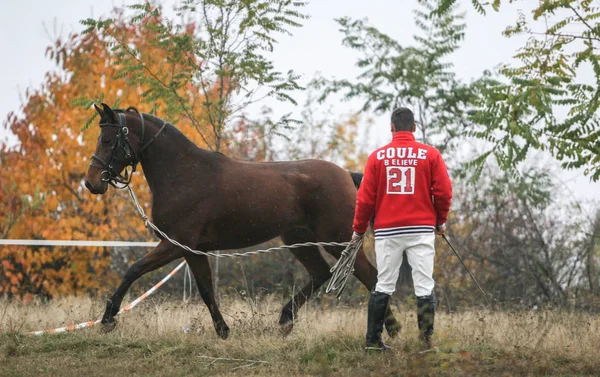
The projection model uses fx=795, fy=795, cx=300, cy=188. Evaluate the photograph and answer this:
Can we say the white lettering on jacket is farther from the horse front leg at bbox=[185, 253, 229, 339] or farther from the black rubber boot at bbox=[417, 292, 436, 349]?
the horse front leg at bbox=[185, 253, 229, 339]

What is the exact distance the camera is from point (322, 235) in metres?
9.01

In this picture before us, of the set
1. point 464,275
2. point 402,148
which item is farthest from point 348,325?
point 464,275

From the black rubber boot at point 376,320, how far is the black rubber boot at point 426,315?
0.31 metres

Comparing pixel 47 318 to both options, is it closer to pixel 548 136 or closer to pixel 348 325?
pixel 348 325

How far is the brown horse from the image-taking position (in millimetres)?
8406

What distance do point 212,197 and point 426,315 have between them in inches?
114

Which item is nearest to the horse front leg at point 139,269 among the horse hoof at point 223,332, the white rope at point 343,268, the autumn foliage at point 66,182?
the horse hoof at point 223,332

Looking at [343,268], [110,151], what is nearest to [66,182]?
[110,151]

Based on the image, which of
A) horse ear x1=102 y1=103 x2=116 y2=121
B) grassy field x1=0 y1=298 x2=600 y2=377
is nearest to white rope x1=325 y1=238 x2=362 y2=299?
grassy field x1=0 y1=298 x2=600 y2=377

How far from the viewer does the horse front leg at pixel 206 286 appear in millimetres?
8609

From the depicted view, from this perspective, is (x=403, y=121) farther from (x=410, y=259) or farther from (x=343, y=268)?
(x=343, y=268)

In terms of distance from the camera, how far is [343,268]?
312 inches

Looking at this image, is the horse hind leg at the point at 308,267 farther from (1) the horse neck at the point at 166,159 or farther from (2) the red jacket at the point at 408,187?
(2) the red jacket at the point at 408,187

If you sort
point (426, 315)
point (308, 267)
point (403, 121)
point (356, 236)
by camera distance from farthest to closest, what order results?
point (308, 267)
point (356, 236)
point (403, 121)
point (426, 315)
